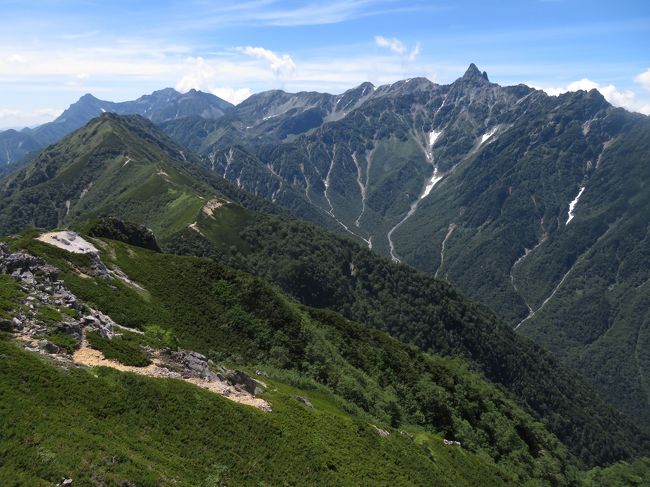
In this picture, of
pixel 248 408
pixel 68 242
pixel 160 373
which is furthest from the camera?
pixel 68 242

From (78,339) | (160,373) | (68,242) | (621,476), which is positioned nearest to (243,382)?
(160,373)

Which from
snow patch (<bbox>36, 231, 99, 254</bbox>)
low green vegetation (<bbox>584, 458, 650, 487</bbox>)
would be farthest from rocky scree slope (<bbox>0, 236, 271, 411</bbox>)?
low green vegetation (<bbox>584, 458, 650, 487</bbox>)

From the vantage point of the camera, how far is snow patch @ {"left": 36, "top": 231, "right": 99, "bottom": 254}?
3770 inches

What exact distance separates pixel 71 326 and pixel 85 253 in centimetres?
4504

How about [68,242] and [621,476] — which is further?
[621,476]

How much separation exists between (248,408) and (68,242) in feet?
217

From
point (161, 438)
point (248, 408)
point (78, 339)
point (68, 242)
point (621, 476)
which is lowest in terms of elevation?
point (621, 476)

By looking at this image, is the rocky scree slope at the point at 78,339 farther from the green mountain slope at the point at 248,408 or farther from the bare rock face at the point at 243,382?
the green mountain slope at the point at 248,408

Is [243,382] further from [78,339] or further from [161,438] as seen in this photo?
[78,339]

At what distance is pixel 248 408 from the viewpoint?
52625mm

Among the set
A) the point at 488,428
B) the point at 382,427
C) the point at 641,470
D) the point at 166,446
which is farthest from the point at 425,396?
the point at 641,470

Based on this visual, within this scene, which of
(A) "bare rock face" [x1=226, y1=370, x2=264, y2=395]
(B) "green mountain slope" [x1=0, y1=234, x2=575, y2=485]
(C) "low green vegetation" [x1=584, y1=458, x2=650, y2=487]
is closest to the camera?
(B) "green mountain slope" [x1=0, y1=234, x2=575, y2=485]

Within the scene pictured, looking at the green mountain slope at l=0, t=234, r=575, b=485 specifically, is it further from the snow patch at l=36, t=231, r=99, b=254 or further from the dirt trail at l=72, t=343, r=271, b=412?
the snow patch at l=36, t=231, r=99, b=254

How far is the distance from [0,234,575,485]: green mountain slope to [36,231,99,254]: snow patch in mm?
4562
